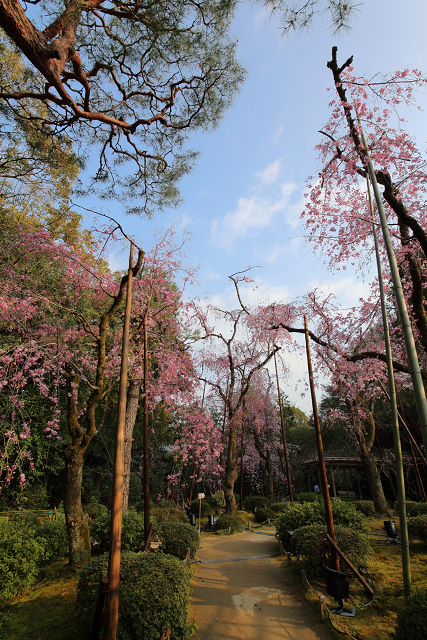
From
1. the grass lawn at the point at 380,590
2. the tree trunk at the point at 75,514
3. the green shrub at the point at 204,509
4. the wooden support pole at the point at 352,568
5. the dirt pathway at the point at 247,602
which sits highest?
the tree trunk at the point at 75,514

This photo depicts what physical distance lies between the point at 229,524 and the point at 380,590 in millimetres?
9088

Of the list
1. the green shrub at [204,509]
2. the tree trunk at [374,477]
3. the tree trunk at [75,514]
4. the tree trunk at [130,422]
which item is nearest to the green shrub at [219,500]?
the green shrub at [204,509]

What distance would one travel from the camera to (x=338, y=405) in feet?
80.5

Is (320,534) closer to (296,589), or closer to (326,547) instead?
(326,547)

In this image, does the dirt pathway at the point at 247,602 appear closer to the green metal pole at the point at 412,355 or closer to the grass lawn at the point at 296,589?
the grass lawn at the point at 296,589

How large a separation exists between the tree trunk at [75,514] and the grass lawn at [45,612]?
36 cm

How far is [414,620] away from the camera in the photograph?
3418 millimetres

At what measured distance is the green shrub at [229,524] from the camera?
13.8 metres

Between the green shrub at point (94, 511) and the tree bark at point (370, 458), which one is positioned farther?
the tree bark at point (370, 458)

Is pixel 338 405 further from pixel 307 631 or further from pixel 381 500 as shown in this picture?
pixel 307 631

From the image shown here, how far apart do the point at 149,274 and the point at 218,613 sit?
28.1 ft

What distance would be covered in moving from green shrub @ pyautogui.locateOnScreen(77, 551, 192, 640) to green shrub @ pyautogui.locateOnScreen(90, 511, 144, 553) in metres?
2.43

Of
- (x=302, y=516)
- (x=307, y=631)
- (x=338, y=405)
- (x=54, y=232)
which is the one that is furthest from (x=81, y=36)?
(x=338, y=405)

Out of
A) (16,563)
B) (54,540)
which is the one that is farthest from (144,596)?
(54,540)
